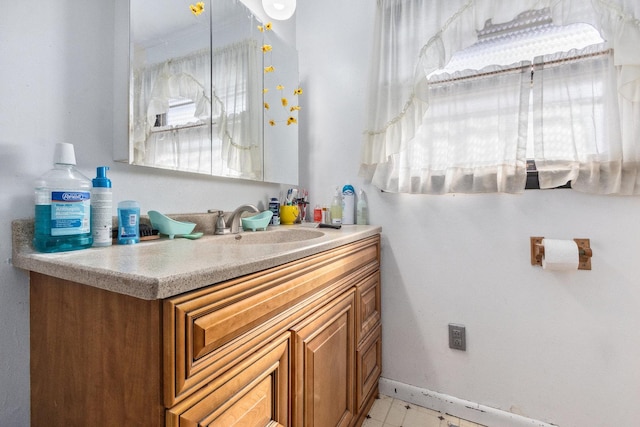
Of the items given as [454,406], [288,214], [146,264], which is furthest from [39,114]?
[454,406]

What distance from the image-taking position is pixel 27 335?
700mm

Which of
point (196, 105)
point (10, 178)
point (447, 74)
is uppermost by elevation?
point (447, 74)

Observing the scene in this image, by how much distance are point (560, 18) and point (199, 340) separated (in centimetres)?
158

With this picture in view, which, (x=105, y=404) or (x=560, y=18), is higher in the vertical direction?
(x=560, y=18)

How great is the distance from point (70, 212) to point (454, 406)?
1646 mm

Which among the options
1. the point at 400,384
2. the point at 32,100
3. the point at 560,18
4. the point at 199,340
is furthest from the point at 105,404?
the point at 560,18

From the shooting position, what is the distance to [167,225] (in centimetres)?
95

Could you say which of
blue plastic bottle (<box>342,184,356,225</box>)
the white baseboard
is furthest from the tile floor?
blue plastic bottle (<box>342,184,356,225</box>)

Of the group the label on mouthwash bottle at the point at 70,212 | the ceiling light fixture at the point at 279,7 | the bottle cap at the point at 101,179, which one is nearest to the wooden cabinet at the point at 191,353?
the label on mouthwash bottle at the point at 70,212

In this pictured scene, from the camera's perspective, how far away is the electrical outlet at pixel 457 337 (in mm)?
1344

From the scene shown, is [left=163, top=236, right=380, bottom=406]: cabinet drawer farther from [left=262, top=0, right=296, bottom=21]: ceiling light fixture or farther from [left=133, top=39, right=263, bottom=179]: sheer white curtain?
[left=262, top=0, right=296, bottom=21]: ceiling light fixture

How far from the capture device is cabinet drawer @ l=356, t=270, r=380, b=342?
3.96 feet

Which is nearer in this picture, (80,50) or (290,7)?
(80,50)

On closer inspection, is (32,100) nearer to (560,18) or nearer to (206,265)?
(206,265)
